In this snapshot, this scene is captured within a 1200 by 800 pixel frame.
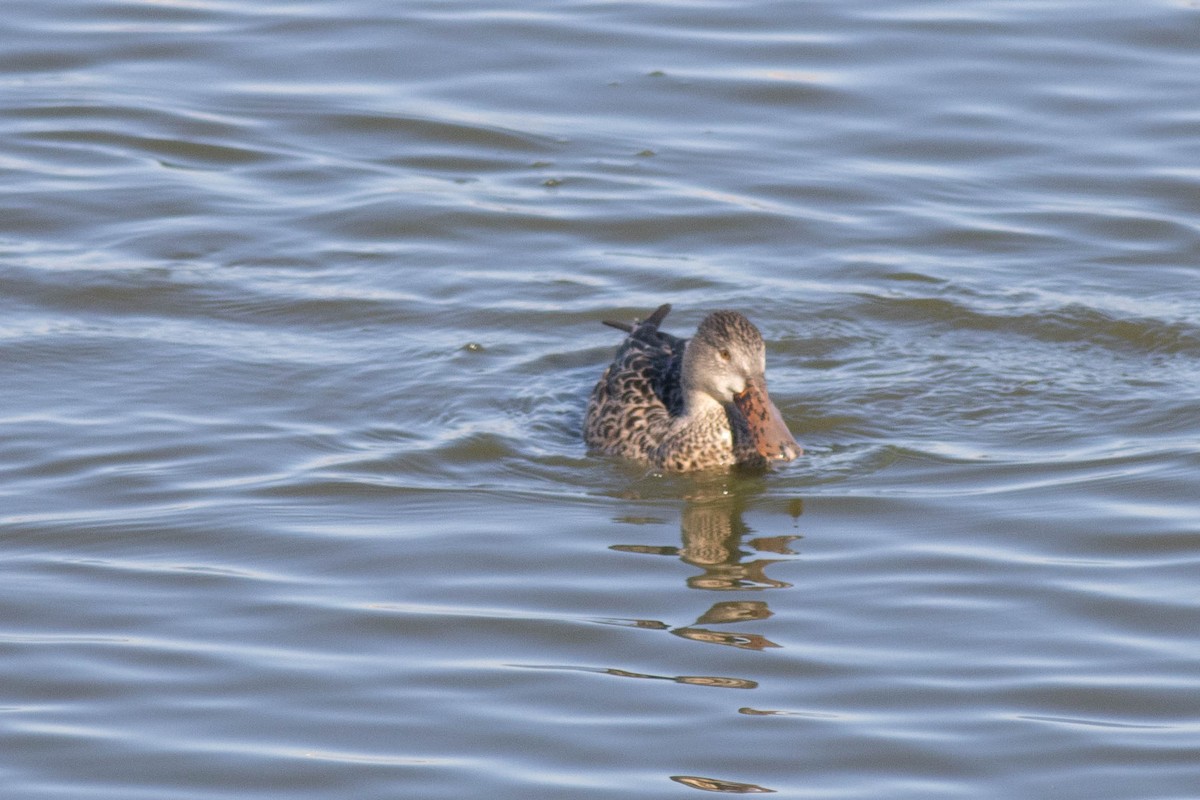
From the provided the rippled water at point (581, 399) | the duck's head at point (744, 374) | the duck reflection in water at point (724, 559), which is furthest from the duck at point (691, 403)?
the duck reflection in water at point (724, 559)

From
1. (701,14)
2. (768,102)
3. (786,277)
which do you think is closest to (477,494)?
(786,277)

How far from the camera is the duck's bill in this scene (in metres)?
9.50

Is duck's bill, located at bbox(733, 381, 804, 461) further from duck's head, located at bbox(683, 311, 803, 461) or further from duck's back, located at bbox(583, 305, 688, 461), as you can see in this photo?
duck's back, located at bbox(583, 305, 688, 461)

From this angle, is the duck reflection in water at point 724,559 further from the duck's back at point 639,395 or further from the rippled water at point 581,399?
the duck's back at point 639,395

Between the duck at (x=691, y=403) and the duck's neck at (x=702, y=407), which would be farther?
the duck's neck at (x=702, y=407)

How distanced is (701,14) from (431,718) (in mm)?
10561

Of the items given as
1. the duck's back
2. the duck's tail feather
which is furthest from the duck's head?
the duck's tail feather

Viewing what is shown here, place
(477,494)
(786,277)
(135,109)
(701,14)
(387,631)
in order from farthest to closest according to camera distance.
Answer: (701,14)
(135,109)
(786,277)
(477,494)
(387,631)

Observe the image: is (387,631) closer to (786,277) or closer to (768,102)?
(786,277)

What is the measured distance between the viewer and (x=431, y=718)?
692 cm

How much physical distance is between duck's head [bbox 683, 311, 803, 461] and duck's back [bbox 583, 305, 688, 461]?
0.48 m

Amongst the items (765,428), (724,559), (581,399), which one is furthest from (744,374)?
(581,399)

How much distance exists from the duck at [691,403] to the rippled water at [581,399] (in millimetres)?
208

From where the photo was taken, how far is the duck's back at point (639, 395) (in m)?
10.0
